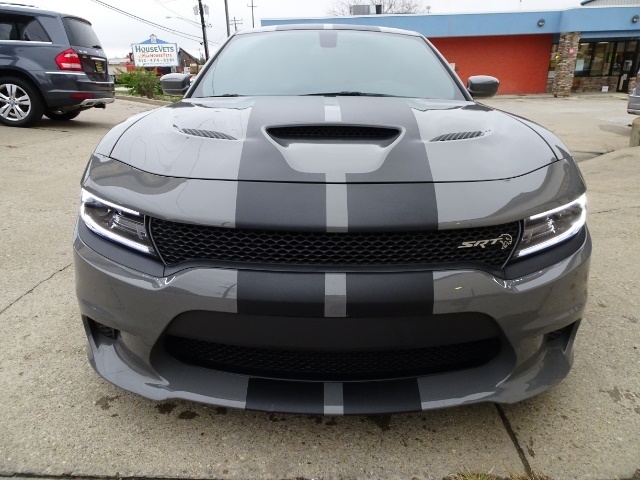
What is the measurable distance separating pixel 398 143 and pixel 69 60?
291 inches

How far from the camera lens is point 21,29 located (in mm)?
7055

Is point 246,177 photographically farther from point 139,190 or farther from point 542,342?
point 542,342

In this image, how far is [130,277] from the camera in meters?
1.43

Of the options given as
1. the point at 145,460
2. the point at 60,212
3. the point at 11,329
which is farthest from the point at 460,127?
the point at 60,212

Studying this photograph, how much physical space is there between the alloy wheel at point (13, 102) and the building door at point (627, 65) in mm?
26561

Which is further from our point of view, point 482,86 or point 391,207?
point 482,86

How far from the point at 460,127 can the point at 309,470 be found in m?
1.28

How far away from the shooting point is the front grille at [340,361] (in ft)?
4.85

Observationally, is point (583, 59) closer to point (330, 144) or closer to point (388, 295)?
point (330, 144)

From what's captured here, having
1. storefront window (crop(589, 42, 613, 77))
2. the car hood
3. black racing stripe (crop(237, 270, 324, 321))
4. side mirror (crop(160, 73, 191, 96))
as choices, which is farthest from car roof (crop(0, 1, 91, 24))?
storefront window (crop(589, 42, 613, 77))

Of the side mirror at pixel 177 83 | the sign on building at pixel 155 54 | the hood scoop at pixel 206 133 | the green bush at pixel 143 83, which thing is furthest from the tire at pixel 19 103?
the sign on building at pixel 155 54

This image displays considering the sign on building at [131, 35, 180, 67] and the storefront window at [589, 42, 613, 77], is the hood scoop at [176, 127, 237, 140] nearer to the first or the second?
the storefront window at [589, 42, 613, 77]

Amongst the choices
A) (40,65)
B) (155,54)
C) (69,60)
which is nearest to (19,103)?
(40,65)

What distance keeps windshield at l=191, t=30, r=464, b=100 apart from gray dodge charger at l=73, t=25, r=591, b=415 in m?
0.76
